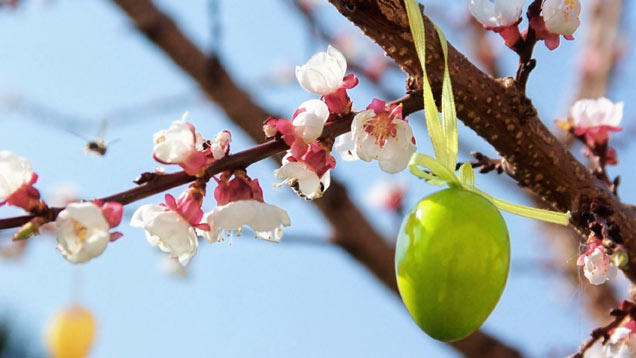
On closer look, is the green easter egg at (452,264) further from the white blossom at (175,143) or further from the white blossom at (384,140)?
the white blossom at (175,143)

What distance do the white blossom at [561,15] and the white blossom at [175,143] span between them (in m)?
0.49

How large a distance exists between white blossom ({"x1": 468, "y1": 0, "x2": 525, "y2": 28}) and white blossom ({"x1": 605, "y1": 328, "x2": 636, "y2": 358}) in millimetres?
458

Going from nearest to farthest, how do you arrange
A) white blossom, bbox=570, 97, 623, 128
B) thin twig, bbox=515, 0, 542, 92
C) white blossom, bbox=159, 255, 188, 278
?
thin twig, bbox=515, 0, 542, 92 → white blossom, bbox=570, 97, 623, 128 → white blossom, bbox=159, 255, 188, 278

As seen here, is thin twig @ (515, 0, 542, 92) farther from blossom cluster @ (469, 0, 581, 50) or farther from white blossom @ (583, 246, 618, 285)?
white blossom @ (583, 246, 618, 285)

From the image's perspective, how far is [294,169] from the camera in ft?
2.57

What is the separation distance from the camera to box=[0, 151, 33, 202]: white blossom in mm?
679

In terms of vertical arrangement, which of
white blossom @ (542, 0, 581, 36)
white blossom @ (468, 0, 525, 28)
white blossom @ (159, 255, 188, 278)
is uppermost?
white blossom @ (159, 255, 188, 278)

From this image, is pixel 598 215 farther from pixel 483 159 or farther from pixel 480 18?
pixel 480 18

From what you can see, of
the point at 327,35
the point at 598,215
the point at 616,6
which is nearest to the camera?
the point at 598,215

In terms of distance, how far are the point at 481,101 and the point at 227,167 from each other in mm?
360

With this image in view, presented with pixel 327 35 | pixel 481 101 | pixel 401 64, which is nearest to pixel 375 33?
pixel 401 64

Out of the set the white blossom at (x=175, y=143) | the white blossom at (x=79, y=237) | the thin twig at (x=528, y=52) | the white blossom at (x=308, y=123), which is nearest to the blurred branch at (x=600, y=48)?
the thin twig at (x=528, y=52)

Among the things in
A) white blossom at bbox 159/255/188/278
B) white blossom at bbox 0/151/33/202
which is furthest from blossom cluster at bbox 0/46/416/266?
white blossom at bbox 159/255/188/278

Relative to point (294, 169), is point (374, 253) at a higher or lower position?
higher
